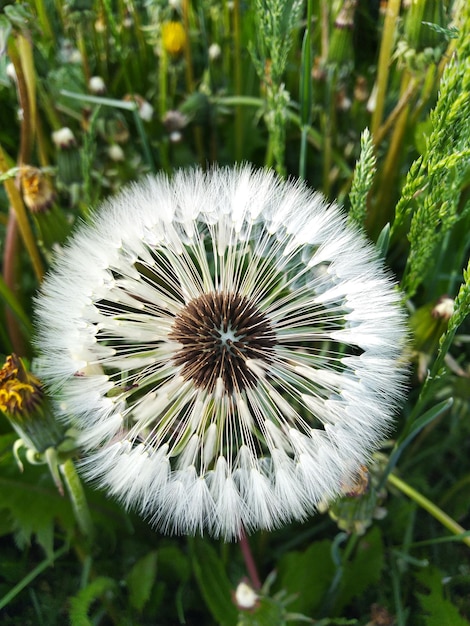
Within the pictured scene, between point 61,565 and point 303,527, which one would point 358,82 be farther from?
point 61,565

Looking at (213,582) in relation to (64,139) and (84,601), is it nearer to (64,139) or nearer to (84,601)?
(84,601)

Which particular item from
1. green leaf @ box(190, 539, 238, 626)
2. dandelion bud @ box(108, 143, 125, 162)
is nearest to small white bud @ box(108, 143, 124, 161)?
dandelion bud @ box(108, 143, 125, 162)

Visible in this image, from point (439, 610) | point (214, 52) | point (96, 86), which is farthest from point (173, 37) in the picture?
point (439, 610)

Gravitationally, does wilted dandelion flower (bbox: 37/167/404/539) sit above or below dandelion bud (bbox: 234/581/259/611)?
above

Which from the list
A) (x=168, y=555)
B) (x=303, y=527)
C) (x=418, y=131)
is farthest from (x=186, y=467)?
(x=418, y=131)

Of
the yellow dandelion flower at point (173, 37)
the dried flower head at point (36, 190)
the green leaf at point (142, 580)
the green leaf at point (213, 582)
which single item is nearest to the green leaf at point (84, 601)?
the green leaf at point (142, 580)

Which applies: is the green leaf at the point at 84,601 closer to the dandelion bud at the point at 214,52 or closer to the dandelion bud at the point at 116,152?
the dandelion bud at the point at 116,152

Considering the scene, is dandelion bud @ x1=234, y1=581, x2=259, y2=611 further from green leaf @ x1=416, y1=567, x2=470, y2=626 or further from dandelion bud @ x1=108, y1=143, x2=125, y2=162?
dandelion bud @ x1=108, y1=143, x2=125, y2=162
